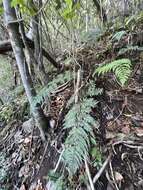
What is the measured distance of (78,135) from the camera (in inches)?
66.2

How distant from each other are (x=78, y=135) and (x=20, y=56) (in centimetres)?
81

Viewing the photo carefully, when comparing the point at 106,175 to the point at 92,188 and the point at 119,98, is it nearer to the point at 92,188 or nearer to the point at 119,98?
the point at 92,188

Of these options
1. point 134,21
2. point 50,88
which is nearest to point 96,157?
point 50,88

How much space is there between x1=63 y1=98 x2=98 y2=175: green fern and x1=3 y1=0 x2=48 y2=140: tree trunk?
313 mm

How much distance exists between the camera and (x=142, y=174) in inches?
60.9

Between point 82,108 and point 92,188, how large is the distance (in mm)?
599

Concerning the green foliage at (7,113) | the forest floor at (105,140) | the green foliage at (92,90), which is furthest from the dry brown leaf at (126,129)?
the green foliage at (7,113)

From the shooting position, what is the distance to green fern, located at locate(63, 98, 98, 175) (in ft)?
5.17

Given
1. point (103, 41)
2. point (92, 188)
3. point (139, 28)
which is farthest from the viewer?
point (103, 41)

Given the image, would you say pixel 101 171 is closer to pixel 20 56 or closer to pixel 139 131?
pixel 139 131

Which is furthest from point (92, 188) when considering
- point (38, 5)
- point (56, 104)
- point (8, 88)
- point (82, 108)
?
point (8, 88)

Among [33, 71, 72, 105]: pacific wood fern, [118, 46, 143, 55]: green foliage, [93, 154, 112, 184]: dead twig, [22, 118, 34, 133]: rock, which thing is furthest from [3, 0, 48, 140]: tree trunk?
[118, 46, 143, 55]: green foliage

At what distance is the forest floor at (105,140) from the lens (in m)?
1.60

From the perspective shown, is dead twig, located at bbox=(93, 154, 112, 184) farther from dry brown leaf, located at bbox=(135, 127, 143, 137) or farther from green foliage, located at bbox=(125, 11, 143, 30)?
green foliage, located at bbox=(125, 11, 143, 30)
